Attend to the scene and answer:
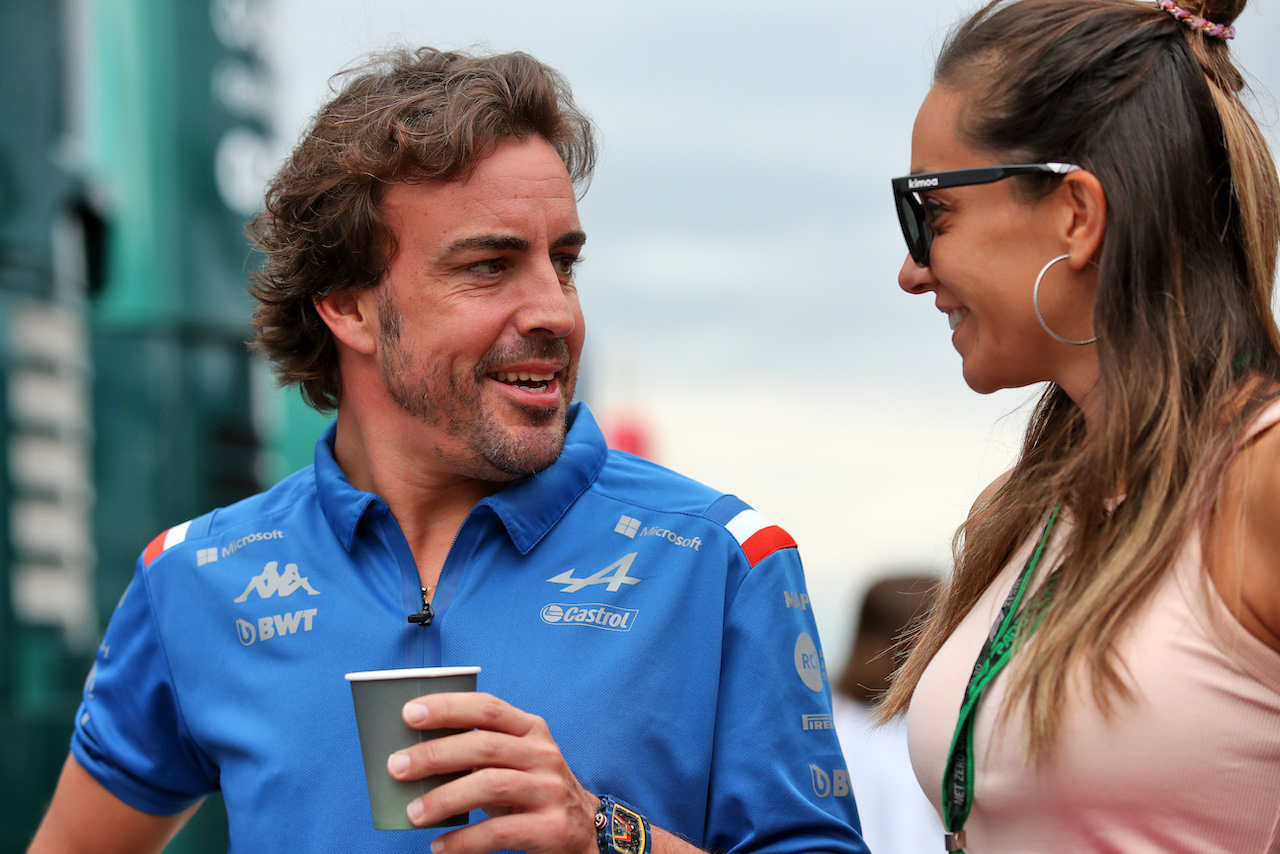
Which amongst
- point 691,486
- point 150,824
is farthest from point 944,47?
point 150,824

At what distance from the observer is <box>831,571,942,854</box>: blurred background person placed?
3527 mm

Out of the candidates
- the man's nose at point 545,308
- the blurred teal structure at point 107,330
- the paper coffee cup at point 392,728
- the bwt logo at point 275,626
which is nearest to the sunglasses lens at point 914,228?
the man's nose at point 545,308

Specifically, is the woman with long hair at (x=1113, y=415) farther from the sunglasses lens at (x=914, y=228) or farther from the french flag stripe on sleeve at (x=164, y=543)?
the french flag stripe on sleeve at (x=164, y=543)

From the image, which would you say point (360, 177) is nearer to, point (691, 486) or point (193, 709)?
point (691, 486)

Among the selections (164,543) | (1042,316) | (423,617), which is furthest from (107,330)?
(1042,316)

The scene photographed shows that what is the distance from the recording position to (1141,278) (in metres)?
1.65

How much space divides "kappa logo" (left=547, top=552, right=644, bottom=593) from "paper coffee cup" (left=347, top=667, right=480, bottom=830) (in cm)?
59

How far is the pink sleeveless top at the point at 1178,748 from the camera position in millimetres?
1485

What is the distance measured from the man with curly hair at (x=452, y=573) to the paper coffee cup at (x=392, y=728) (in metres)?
0.32

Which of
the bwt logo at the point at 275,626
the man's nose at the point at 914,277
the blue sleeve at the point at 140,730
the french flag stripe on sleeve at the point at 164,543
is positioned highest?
the man's nose at the point at 914,277

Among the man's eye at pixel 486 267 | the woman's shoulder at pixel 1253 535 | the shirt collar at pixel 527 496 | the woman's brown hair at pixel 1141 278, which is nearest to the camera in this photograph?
the woman's shoulder at pixel 1253 535

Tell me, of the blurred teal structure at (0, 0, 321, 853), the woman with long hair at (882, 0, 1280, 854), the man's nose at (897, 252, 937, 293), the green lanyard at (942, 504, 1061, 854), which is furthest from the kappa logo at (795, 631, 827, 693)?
the blurred teal structure at (0, 0, 321, 853)

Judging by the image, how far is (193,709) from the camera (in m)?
2.26

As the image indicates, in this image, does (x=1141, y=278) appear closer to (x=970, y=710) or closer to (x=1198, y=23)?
(x=1198, y=23)
